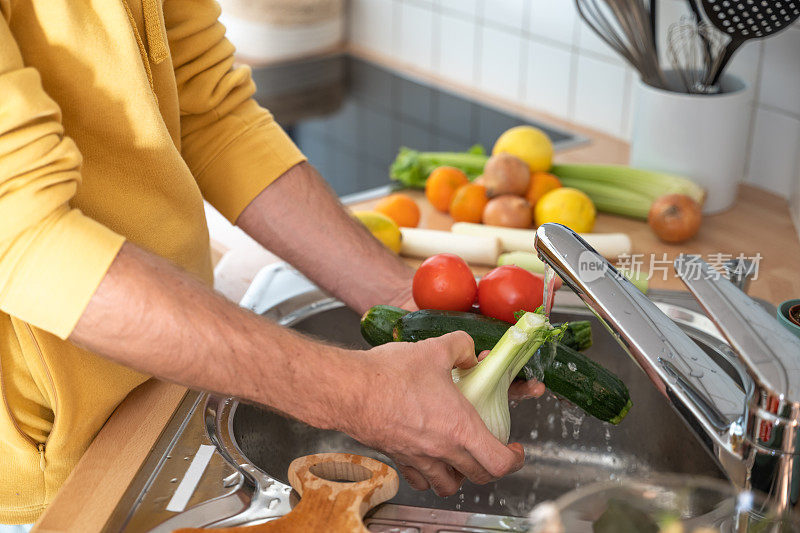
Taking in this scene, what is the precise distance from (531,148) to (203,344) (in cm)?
88

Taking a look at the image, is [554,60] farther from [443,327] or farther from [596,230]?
[443,327]

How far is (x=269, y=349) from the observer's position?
0.75 m

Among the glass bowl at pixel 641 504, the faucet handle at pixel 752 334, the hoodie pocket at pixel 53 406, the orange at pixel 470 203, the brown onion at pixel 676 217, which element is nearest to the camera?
the glass bowl at pixel 641 504

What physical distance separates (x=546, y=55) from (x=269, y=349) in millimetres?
1336

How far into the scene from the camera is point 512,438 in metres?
1.13

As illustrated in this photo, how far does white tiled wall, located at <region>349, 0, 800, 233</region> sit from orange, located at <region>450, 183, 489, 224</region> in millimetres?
493

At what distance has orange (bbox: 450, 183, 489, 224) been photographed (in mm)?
1396

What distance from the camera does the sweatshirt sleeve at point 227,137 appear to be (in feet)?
3.48

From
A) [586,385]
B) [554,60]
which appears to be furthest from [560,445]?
[554,60]

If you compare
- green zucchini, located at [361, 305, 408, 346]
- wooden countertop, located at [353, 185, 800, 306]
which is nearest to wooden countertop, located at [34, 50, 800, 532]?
wooden countertop, located at [353, 185, 800, 306]

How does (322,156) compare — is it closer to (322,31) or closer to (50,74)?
(322,31)

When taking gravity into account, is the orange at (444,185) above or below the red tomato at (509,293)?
below

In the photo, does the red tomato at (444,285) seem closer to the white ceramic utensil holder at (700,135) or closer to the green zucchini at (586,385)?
the green zucchini at (586,385)

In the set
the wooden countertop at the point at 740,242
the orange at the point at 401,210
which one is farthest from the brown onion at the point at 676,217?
the orange at the point at 401,210
